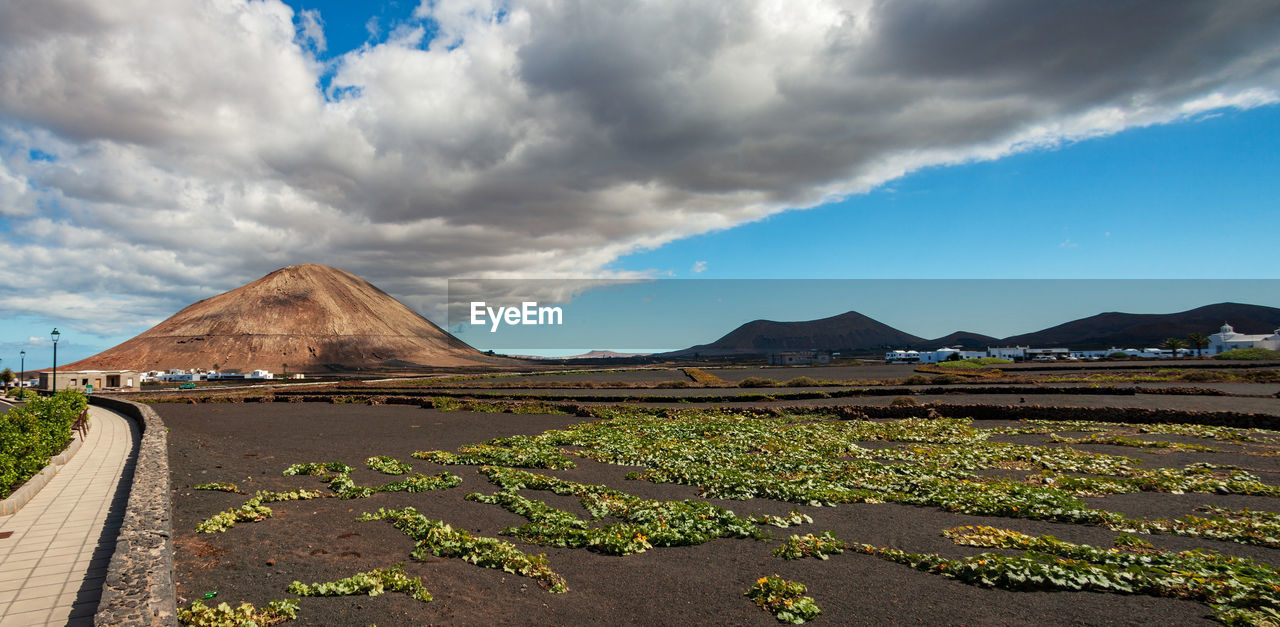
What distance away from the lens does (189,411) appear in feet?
151

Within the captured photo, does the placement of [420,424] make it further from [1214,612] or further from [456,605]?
[1214,612]

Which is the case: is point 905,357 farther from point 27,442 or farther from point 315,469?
point 27,442

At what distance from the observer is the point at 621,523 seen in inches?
512

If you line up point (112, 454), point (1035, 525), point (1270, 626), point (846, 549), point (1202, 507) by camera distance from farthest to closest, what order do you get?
point (112, 454), point (1202, 507), point (1035, 525), point (846, 549), point (1270, 626)

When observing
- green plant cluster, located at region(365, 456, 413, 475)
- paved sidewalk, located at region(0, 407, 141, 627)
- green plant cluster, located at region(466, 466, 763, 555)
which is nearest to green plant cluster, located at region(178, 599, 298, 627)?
paved sidewalk, located at region(0, 407, 141, 627)

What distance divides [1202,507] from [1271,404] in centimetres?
3482

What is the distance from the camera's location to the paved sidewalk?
8.31m

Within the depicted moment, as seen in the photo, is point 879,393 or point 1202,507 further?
point 879,393

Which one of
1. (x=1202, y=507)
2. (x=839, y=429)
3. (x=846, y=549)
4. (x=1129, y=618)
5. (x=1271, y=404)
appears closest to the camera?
(x=1129, y=618)

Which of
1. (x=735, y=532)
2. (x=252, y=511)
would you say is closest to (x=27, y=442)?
(x=252, y=511)

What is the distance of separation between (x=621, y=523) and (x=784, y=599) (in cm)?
501

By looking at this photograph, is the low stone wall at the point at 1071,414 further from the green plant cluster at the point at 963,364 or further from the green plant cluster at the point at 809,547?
the green plant cluster at the point at 963,364

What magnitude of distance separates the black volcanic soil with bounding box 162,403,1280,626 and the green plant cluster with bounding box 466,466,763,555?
361 millimetres

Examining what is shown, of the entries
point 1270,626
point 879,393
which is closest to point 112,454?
point 1270,626
